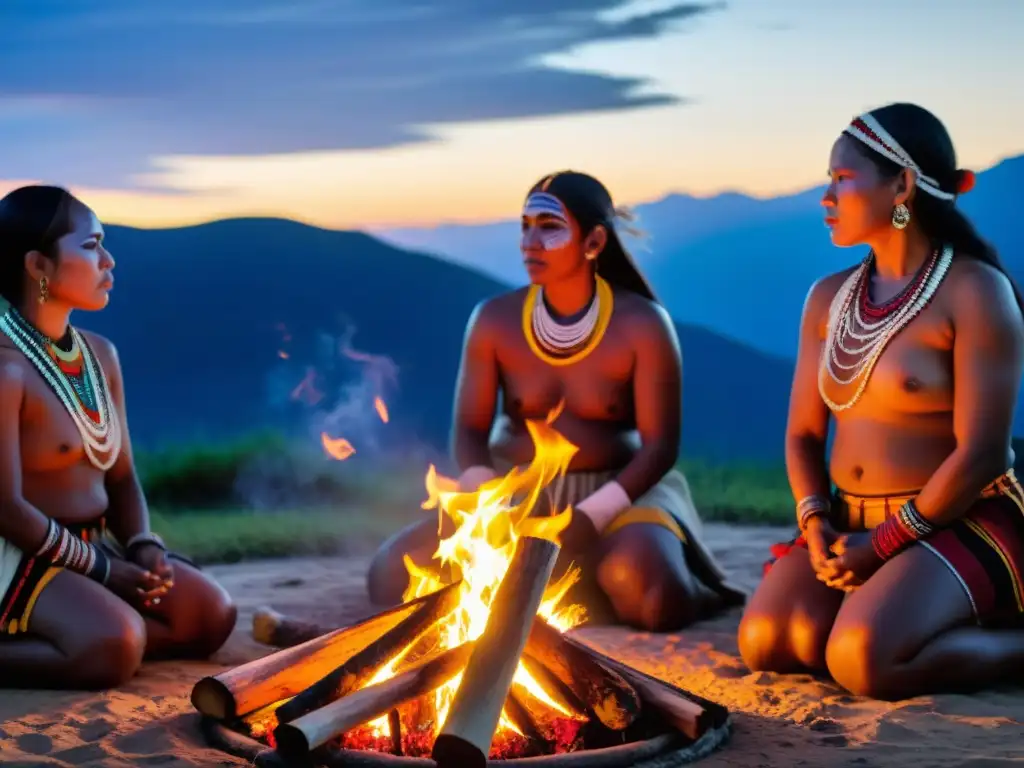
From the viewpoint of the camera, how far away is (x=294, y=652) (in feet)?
13.5

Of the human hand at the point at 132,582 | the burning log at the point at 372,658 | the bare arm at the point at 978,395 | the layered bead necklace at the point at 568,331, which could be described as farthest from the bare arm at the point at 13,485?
the bare arm at the point at 978,395

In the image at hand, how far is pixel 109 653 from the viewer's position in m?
4.64

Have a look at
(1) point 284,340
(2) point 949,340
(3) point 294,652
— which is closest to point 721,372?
(1) point 284,340

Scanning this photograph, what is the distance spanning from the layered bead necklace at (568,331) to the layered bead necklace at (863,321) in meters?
1.27

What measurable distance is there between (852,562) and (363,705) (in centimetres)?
192

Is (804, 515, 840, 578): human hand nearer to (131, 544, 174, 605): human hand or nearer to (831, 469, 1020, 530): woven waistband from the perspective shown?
(831, 469, 1020, 530): woven waistband

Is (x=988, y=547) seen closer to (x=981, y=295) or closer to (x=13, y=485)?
(x=981, y=295)

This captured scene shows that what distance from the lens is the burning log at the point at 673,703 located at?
3836mm

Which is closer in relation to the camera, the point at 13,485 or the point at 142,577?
the point at 13,485

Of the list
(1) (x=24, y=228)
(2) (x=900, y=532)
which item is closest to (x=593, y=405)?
(2) (x=900, y=532)

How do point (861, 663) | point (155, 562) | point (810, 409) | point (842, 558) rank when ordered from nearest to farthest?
point (861, 663)
point (842, 558)
point (155, 562)
point (810, 409)

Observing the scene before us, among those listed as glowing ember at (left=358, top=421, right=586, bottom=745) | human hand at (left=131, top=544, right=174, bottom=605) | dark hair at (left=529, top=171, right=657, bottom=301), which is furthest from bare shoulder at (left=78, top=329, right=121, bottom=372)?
dark hair at (left=529, top=171, right=657, bottom=301)

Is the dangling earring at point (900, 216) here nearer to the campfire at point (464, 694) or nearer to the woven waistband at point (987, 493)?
the woven waistband at point (987, 493)

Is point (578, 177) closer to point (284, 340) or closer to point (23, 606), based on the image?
point (23, 606)
